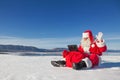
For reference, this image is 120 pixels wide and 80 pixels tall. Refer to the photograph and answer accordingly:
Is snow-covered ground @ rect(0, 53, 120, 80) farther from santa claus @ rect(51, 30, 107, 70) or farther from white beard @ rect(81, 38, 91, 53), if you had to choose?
white beard @ rect(81, 38, 91, 53)

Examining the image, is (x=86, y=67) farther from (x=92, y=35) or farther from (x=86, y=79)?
(x=86, y=79)

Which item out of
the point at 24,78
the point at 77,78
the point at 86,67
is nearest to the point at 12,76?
the point at 24,78

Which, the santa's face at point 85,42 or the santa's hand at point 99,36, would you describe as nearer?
the santa's hand at point 99,36

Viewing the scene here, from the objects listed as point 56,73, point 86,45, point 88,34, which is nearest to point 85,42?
point 86,45

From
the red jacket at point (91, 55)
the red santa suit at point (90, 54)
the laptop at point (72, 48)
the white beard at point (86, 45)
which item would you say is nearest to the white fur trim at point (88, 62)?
the red santa suit at point (90, 54)

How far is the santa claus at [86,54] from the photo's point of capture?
612cm

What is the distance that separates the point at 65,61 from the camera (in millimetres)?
6848

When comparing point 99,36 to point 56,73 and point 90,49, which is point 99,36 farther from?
point 56,73

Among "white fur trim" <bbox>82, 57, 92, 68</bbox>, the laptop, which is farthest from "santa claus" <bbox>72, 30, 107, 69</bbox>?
the laptop

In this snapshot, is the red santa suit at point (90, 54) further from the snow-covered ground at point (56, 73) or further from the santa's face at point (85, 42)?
the snow-covered ground at point (56, 73)

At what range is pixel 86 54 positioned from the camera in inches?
254

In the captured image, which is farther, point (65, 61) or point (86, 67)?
point (65, 61)

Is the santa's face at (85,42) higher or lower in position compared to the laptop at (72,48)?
higher

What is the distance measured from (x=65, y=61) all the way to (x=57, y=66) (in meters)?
0.35
